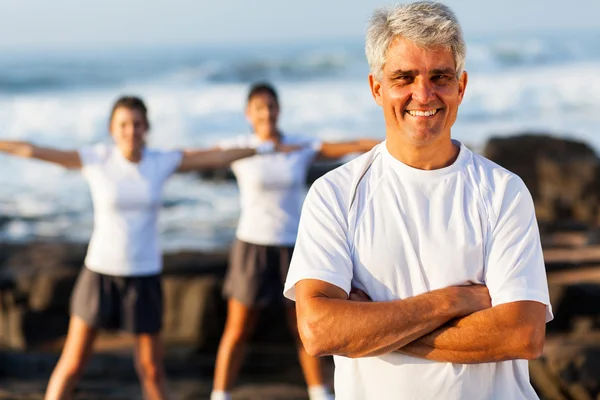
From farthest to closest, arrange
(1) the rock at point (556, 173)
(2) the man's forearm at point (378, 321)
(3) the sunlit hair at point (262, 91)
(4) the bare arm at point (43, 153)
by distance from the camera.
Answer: (1) the rock at point (556, 173) → (3) the sunlit hair at point (262, 91) → (4) the bare arm at point (43, 153) → (2) the man's forearm at point (378, 321)

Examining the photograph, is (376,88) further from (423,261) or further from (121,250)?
(121,250)

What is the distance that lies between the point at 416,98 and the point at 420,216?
24 centimetres

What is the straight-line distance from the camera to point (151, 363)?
4.60 m

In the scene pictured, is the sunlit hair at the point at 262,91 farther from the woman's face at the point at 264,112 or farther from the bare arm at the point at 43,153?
the bare arm at the point at 43,153

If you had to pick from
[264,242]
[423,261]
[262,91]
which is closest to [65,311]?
Answer: [264,242]

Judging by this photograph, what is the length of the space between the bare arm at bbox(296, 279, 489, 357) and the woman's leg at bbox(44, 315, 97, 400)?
2.66 m

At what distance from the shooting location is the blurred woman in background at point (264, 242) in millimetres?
5168

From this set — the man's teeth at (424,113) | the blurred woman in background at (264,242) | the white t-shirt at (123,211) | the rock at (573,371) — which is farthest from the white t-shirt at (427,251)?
the rock at (573,371)

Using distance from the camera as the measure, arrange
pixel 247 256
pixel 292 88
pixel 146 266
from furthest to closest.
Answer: pixel 292 88 < pixel 247 256 < pixel 146 266

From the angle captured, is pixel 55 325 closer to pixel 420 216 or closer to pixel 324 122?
pixel 420 216

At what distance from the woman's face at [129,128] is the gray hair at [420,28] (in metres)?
2.72

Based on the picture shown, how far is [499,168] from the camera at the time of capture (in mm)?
2078

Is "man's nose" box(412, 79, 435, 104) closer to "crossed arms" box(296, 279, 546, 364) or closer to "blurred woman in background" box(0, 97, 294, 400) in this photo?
"crossed arms" box(296, 279, 546, 364)

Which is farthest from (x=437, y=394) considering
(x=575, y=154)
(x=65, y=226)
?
(x=65, y=226)
